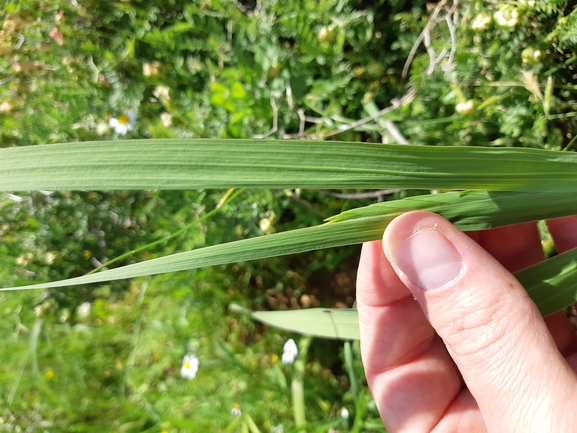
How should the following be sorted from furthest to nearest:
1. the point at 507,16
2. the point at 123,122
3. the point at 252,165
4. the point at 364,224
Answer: the point at 123,122 < the point at 507,16 < the point at 364,224 < the point at 252,165

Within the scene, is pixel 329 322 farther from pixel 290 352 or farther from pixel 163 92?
pixel 163 92

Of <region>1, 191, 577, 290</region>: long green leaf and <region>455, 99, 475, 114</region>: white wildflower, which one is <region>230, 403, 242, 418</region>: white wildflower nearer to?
<region>1, 191, 577, 290</region>: long green leaf

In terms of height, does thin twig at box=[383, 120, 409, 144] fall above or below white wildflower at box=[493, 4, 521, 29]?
below

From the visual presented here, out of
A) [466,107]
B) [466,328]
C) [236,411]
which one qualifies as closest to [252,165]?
[466,328]

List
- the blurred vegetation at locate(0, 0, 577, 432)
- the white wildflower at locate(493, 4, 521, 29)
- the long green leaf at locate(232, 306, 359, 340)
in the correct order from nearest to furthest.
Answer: the white wildflower at locate(493, 4, 521, 29), the long green leaf at locate(232, 306, 359, 340), the blurred vegetation at locate(0, 0, 577, 432)

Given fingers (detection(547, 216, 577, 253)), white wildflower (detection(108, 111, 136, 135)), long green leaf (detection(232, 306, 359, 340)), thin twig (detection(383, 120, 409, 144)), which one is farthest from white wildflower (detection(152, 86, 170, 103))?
fingers (detection(547, 216, 577, 253))

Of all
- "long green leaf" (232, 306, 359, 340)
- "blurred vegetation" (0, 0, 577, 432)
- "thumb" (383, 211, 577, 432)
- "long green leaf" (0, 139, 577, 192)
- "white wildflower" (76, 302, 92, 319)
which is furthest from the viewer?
"white wildflower" (76, 302, 92, 319)
